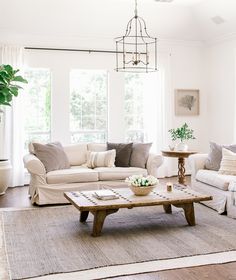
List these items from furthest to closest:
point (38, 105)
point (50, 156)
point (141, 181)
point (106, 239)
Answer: point (38, 105) < point (50, 156) < point (141, 181) < point (106, 239)

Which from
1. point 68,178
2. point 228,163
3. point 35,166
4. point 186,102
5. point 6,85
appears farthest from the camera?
point 186,102

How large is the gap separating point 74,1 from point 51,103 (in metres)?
1.83

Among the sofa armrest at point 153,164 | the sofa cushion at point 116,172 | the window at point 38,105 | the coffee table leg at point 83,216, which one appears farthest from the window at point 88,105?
the coffee table leg at point 83,216

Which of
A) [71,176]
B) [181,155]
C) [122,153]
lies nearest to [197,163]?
[181,155]

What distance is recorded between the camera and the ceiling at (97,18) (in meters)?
6.65

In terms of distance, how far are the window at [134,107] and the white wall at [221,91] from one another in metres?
1.43

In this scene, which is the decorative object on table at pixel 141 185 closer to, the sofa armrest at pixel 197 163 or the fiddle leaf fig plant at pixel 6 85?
the sofa armrest at pixel 197 163

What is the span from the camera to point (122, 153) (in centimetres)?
627

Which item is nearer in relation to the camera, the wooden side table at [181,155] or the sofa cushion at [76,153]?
the sofa cushion at [76,153]

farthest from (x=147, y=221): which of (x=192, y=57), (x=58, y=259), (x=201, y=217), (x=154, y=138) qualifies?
(x=192, y=57)

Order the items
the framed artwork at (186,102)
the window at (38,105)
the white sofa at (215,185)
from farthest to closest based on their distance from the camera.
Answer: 1. the framed artwork at (186,102)
2. the window at (38,105)
3. the white sofa at (215,185)

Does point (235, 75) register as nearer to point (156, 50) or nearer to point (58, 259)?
point (156, 50)

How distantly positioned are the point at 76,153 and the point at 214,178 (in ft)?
7.35

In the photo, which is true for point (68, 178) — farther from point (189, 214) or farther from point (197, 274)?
point (197, 274)
